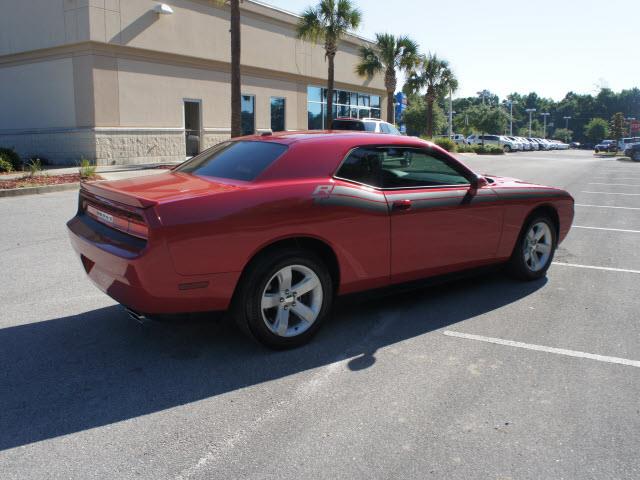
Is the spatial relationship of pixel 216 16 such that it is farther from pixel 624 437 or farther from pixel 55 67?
pixel 624 437

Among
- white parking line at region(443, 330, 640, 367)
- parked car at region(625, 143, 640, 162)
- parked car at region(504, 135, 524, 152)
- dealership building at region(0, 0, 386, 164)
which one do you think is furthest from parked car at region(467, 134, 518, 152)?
white parking line at region(443, 330, 640, 367)

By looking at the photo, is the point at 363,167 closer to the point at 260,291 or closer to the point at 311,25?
the point at 260,291

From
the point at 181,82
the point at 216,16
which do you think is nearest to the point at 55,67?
the point at 181,82

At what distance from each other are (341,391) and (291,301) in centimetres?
80

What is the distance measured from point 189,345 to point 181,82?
21773 mm

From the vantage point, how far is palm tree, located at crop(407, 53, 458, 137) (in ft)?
141

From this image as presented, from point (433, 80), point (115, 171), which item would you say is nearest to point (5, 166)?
point (115, 171)

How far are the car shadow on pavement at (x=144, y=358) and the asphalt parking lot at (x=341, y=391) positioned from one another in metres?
0.01

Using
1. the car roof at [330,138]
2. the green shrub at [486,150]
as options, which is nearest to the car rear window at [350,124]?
the car roof at [330,138]

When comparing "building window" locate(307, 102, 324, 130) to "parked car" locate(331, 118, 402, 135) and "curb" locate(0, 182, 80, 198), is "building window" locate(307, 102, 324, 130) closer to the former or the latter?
"parked car" locate(331, 118, 402, 135)

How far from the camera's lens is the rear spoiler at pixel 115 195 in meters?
3.64

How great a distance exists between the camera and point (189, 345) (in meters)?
4.23

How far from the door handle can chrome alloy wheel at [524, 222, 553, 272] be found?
5.99ft

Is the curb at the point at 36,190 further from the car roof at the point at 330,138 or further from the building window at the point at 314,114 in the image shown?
the building window at the point at 314,114
